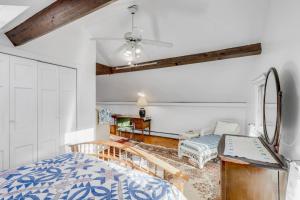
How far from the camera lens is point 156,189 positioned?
1.36 m

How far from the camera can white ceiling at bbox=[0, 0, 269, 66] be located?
106 inches

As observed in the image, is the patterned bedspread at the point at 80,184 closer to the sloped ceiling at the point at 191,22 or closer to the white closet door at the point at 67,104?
the white closet door at the point at 67,104

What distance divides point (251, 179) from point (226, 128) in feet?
11.0

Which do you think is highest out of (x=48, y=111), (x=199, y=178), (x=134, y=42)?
(x=134, y=42)

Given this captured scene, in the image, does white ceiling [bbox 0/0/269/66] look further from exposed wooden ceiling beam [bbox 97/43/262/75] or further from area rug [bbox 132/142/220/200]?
area rug [bbox 132/142/220/200]

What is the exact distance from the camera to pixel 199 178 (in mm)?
2967

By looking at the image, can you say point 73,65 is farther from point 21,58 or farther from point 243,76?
point 243,76

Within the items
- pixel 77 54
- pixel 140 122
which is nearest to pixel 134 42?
pixel 77 54

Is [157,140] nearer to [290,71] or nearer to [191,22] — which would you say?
[191,22]

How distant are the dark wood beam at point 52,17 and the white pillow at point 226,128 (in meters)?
3.97

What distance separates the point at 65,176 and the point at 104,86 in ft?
17.7

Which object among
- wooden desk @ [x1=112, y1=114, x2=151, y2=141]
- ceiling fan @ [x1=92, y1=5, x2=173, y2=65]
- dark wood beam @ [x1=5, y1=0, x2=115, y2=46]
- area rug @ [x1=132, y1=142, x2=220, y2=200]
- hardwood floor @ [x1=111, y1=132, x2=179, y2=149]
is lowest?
area rug @ [x1=132, y1=142, x2=220, y2=200]

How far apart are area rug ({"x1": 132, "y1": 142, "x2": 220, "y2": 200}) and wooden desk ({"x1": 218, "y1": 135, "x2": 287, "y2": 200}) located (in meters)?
1.21

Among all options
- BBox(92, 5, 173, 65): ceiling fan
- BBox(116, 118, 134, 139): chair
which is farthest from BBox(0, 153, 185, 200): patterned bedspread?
BBox(116, 118, 134, 139): chair
